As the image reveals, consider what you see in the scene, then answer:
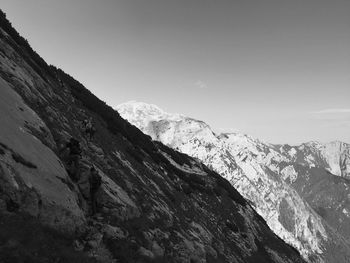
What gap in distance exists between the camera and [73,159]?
20250 mm

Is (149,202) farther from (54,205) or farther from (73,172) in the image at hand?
(54,205)

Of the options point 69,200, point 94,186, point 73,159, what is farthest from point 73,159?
point 69,200

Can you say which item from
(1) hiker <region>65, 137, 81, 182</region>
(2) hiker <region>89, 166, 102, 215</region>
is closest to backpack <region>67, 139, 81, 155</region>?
(1) hiker <region>65, 137, 81, 182</region>

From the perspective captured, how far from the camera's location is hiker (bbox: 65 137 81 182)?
65.0ft

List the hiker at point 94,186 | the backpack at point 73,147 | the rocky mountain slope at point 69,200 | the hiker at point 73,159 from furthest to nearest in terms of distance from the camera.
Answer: the backpack at point 73,147, the hiker at point 73,159, the hiker at point 94,186, the rocky mountain slope at point 69,200

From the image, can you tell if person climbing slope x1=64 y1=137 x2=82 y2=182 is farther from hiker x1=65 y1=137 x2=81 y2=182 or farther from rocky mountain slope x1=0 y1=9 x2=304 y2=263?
rocky mountain slope x1=0 y1=9 x2=304 y2=263

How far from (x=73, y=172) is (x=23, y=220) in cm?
781

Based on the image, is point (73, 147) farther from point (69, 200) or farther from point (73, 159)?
point (69, 200)

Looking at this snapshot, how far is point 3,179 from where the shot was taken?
12.6m

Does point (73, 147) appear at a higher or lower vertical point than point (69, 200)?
higher

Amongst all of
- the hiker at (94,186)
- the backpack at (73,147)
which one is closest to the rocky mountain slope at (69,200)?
the hiker at (94,186)

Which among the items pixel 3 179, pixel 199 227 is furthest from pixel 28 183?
pixel 199 227

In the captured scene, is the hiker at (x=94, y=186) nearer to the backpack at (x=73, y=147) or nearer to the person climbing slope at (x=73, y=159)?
the person climbing slope at (x=73, y=159)

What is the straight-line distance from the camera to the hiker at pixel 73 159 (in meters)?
19.8
